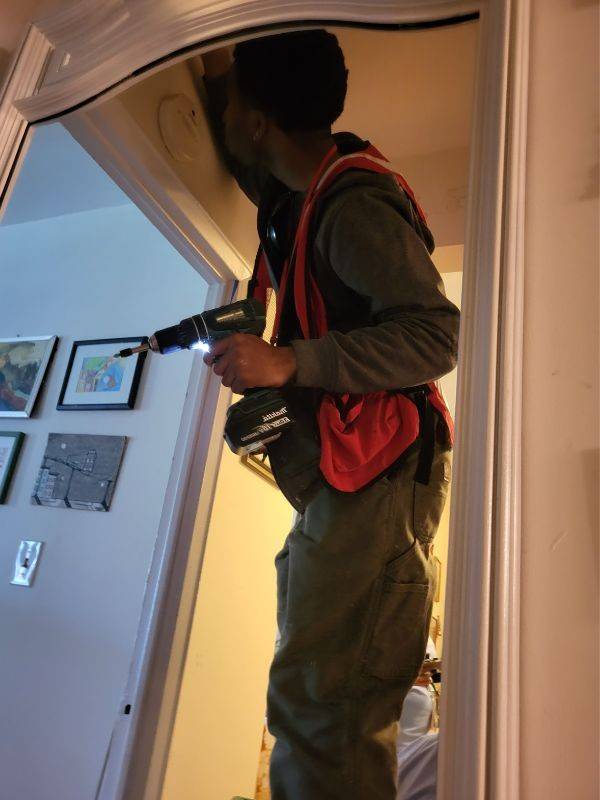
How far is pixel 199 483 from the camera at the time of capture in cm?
136

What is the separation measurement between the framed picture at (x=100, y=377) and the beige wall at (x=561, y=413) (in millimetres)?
1430

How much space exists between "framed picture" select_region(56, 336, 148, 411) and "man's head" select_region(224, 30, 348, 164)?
0.82m

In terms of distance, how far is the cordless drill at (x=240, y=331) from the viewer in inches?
33.1

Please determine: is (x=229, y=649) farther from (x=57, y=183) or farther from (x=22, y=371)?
(x=57, y=183)

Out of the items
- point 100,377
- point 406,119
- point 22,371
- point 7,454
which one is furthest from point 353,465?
point 22,371

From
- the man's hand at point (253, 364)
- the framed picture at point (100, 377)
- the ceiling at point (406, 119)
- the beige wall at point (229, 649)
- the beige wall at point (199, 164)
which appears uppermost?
the ceiling at point (406, 119)

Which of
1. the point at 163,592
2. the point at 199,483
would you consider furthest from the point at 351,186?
the point at 163,592

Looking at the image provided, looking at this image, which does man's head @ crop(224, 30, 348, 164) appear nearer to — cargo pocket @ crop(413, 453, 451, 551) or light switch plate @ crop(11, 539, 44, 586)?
cargo pocket @ crop(413, 453, 451, 551)

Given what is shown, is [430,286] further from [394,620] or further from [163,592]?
[163,592]

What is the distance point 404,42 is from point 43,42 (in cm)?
73

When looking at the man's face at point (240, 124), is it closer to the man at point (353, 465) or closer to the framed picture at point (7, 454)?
the man at point (353, 465)

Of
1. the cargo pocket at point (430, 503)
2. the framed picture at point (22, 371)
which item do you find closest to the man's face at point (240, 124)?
the cargo pocket at point (430, 503)

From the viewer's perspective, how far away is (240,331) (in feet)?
3.34

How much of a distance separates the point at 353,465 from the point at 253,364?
0.21 m
